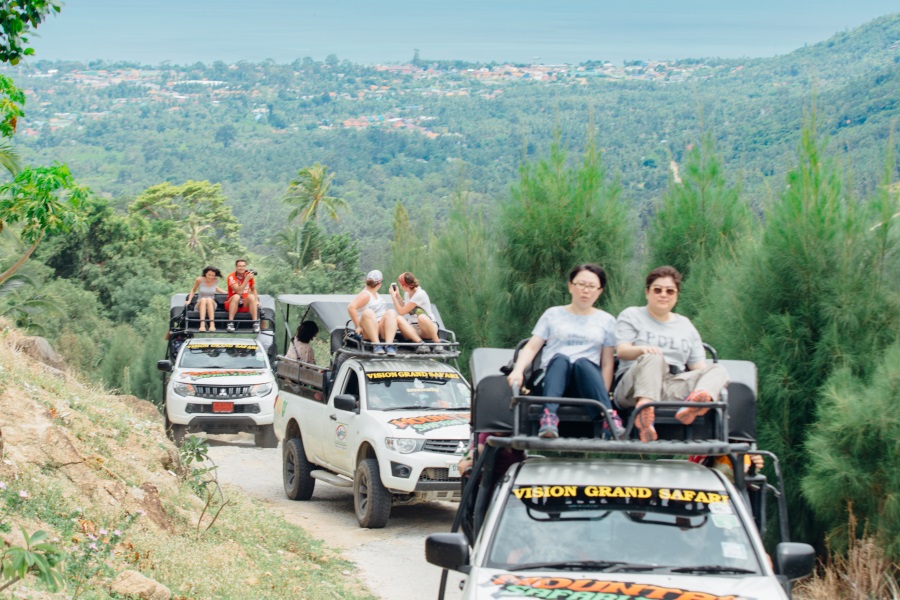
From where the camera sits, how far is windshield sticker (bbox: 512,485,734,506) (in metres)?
5.86

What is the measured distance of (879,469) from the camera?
30.5ft

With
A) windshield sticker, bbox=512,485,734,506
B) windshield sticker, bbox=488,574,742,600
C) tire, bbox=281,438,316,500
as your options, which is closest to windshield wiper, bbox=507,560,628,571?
windshield sticker, bbox=488,574,742,600

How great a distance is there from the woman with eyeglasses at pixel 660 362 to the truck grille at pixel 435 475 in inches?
199

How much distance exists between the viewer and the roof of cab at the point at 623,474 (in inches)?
235

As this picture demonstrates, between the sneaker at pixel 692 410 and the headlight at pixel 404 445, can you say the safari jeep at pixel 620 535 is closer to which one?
the sneaker at pixel 692 410

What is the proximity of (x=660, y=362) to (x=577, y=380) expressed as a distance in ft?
1.88

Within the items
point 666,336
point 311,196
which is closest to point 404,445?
point 666,336

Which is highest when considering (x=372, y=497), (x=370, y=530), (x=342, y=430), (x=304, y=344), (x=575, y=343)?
(x=575, y=343)

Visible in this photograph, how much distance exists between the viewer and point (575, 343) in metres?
7.44

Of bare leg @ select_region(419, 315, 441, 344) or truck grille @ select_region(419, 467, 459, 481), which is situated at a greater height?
bare leg @ select_region(419, 315, 441, 344)

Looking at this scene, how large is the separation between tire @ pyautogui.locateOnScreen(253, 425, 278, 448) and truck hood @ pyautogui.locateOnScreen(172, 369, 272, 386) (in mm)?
840

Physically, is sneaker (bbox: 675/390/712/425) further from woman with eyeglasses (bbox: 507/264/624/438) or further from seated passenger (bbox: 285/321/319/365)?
seated passenger (bbox: 285/321/319/365)

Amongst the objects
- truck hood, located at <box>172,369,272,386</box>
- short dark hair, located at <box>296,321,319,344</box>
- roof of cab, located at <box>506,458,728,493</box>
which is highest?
roof of cab, located at <box>506,458,728,493</box>

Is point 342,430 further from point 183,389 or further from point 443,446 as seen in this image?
point 183,389
